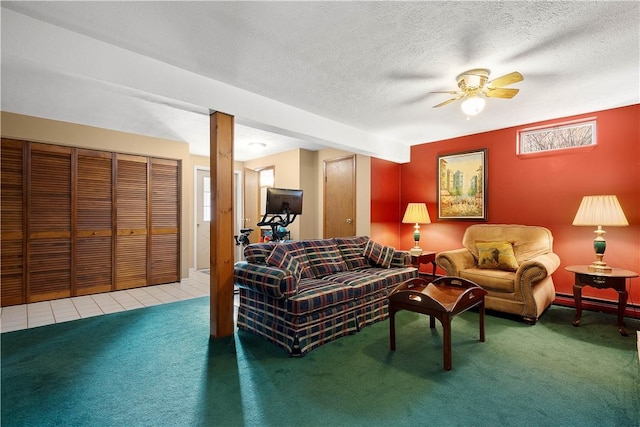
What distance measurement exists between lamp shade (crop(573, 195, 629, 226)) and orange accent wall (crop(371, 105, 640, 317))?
58cm

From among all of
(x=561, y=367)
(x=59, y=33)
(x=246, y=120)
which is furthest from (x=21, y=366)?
(x=561, y=367)

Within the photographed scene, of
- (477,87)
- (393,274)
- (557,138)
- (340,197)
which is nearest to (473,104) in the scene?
(477,87)

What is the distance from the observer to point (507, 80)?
8.16 feet

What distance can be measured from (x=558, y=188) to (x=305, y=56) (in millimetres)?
3596

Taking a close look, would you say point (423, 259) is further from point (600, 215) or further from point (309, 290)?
point (309, 290)

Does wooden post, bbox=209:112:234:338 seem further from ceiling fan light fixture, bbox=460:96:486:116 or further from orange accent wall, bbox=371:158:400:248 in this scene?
orange accent wall, bbox=371:158:400:248

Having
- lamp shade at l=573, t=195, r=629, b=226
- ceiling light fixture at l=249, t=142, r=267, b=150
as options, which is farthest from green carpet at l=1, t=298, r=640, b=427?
ceiling light fixture at l=249, t=142, r=267, b=150

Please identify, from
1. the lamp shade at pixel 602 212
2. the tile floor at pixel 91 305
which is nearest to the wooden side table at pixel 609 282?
the lamp shade at pixel 602 212

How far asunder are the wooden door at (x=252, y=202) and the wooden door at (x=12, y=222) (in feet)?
11.8

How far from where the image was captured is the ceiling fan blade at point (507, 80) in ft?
7.83

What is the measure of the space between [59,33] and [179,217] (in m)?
3.46

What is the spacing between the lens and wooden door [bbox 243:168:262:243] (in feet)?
21.4

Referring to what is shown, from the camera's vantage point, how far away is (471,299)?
253 cm

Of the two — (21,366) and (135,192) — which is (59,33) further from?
(135,192)
